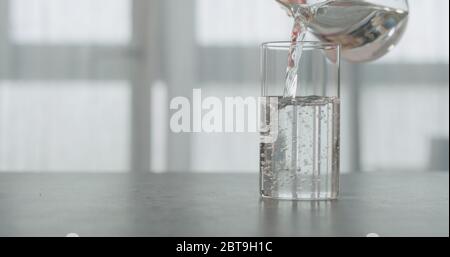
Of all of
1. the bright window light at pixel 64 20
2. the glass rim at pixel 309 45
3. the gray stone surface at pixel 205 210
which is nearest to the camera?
the gray stone surface at pixel 205 210

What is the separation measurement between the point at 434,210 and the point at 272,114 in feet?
0.64

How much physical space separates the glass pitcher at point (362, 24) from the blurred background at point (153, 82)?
8.38ft

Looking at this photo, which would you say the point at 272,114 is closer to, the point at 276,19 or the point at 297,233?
the point at 297,233

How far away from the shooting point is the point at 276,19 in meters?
3.78

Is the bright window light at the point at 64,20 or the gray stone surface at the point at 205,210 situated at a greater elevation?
the bright window light at the point at 64,20

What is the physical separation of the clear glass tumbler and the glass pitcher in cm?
31

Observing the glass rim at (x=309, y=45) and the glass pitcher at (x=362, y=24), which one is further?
the glass pitcher at (x=362, y=24)

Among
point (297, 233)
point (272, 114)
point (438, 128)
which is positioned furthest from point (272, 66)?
point (438, 128)

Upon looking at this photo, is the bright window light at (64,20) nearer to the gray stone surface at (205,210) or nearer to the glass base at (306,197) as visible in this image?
the gray stone surface at (205,210)

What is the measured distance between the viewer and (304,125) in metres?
0.80

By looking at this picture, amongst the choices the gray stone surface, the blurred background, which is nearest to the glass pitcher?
the gray stone surface

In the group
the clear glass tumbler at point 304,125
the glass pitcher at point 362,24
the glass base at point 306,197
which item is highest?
the glass pitcher at point 362,24

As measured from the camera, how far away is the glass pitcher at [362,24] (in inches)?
44.4

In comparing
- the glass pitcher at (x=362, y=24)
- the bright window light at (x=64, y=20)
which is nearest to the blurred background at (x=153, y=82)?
the bright window light at (x=64, y=20)
